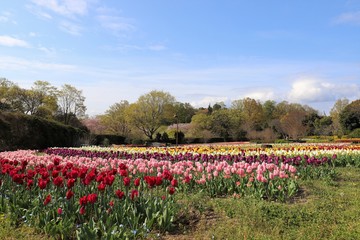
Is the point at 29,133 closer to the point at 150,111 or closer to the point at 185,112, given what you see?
the point at 150,111

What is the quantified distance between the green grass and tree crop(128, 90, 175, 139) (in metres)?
44.5

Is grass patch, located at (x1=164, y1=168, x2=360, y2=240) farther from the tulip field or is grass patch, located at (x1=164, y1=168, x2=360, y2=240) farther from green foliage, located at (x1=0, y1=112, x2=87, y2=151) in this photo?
green foliage, located at (x1=0, y1=112, x2=87, y2=151)

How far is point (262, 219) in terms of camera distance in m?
5.06

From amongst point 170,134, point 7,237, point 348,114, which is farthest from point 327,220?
point 348,114

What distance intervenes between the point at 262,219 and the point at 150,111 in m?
46.6

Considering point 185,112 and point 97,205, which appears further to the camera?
point 185,112

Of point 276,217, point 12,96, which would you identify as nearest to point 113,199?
point 276,217

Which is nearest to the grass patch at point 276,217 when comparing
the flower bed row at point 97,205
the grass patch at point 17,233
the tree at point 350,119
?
the flower bed row at point 97,205

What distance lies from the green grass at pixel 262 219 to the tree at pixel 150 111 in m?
44.5

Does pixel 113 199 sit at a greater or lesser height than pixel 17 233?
greater

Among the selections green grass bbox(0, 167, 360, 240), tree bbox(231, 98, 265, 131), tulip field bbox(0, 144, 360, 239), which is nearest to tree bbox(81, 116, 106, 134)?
tree bbox(231, 98, 265, 131)

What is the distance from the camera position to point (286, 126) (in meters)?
43.7

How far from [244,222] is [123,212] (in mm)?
1745

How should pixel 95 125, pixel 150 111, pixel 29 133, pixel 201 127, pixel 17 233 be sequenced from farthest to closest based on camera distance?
1. pixel 95 125
2. pixel 150 111
3. pixel 201 127
4. pixel 29 133
5. pixel 17 233
